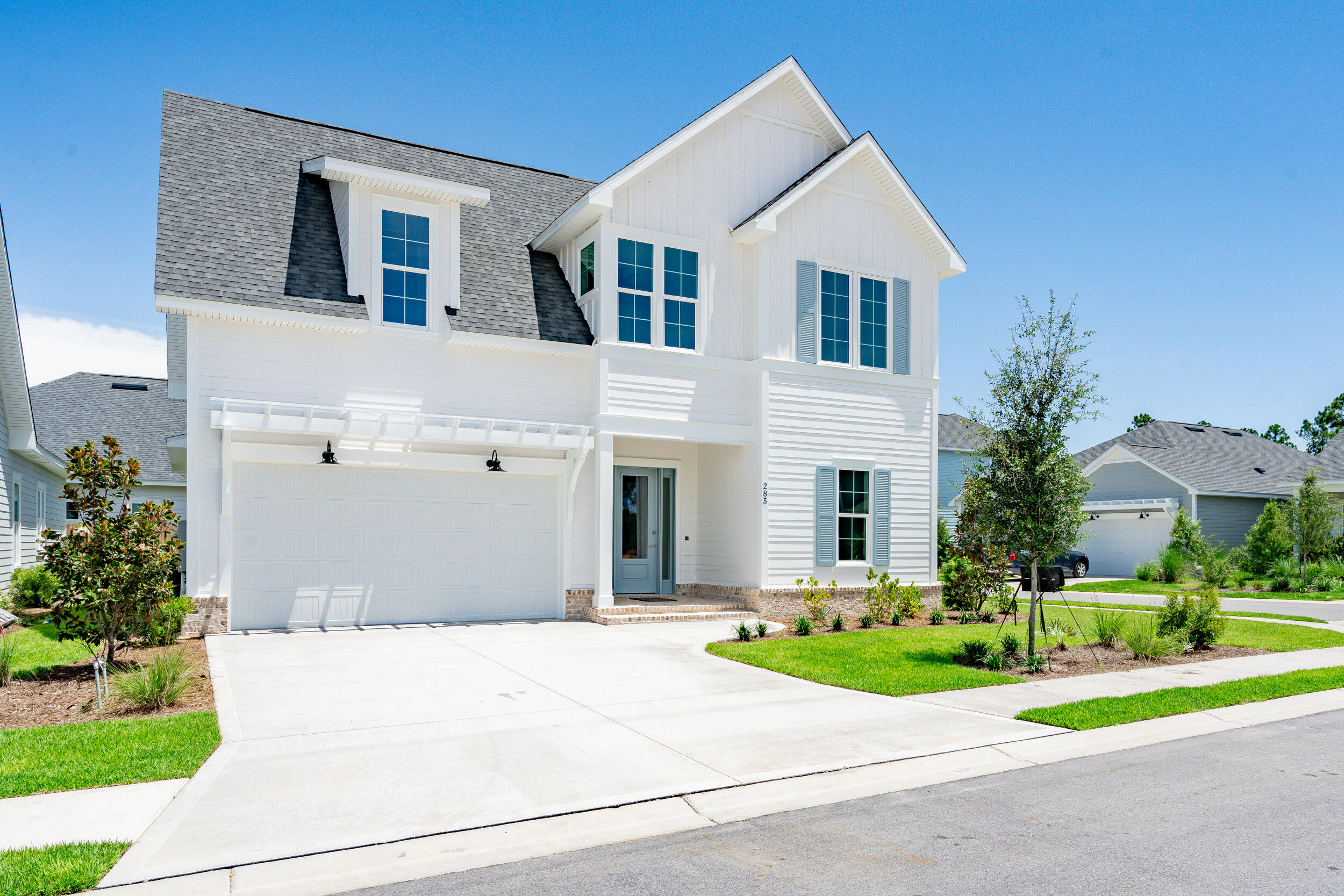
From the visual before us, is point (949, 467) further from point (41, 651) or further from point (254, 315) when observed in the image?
point (41, 651)

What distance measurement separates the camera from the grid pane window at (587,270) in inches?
620

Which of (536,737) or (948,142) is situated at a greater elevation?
(948,142)

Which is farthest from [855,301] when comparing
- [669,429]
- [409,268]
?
[409,268]

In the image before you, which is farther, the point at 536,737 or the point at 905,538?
the point at 905,538

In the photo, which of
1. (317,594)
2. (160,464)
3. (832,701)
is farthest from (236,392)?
(160,464)

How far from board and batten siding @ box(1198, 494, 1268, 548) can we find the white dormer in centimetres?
3054

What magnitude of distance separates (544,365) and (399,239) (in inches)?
126

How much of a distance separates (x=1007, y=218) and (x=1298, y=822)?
627 inches

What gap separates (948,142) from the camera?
16.8 m

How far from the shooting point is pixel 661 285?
51.9ft

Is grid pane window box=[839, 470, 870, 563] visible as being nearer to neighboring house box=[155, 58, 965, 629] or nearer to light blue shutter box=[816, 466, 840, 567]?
neighboring house box=[155, 58, 965, 629]

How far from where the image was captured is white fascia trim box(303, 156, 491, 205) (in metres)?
13.8

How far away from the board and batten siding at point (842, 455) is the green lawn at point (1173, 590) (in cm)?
702

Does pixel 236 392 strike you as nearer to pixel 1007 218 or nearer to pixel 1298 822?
pixel 1298 822
